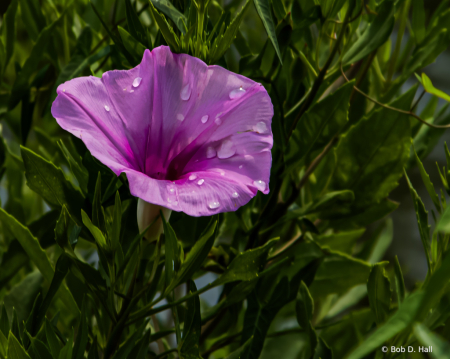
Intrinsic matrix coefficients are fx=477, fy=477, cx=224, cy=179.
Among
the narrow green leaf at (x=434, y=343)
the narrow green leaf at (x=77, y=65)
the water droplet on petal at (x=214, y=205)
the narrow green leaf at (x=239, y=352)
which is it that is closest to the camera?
the narrow green leaf at (x=434, y=343)

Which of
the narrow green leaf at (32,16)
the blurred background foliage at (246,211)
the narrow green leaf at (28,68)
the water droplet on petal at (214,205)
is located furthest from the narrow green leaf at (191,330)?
the narrow green leaf at (32,16)

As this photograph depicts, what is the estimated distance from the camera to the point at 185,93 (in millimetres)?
407

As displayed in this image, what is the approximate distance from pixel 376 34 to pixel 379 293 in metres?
0.27

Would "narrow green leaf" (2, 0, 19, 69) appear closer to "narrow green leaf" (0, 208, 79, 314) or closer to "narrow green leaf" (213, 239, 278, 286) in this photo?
"narrow green leaf" (0, 208, 79, 314)

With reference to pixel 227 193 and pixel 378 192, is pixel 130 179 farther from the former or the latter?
pixel 378 192

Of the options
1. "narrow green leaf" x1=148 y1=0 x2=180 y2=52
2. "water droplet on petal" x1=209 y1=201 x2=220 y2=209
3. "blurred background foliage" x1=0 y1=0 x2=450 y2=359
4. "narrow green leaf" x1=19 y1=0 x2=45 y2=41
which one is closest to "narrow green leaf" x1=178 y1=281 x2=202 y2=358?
"blurred background foliage" x1=0 y1=0 x2=450 y2=359

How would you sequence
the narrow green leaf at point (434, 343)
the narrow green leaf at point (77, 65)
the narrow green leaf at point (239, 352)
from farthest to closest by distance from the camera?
the narrow green leaf at point (77, 65) < the narrow green leaf at point (239, 352) < the narrow green leaf at point (434, 343)

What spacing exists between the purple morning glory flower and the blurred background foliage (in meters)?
0.03

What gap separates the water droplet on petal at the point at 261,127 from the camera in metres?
0.39

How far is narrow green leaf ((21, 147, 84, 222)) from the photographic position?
41 cm

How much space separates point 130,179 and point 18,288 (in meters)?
0.30

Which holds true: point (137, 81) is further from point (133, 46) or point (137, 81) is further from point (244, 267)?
point (244, 267)

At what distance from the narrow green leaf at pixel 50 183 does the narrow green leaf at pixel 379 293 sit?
0.29 metres

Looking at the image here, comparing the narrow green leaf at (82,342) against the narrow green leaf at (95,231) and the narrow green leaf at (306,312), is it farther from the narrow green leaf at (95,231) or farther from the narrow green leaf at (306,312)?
the narrow green leaf at (306,312)
